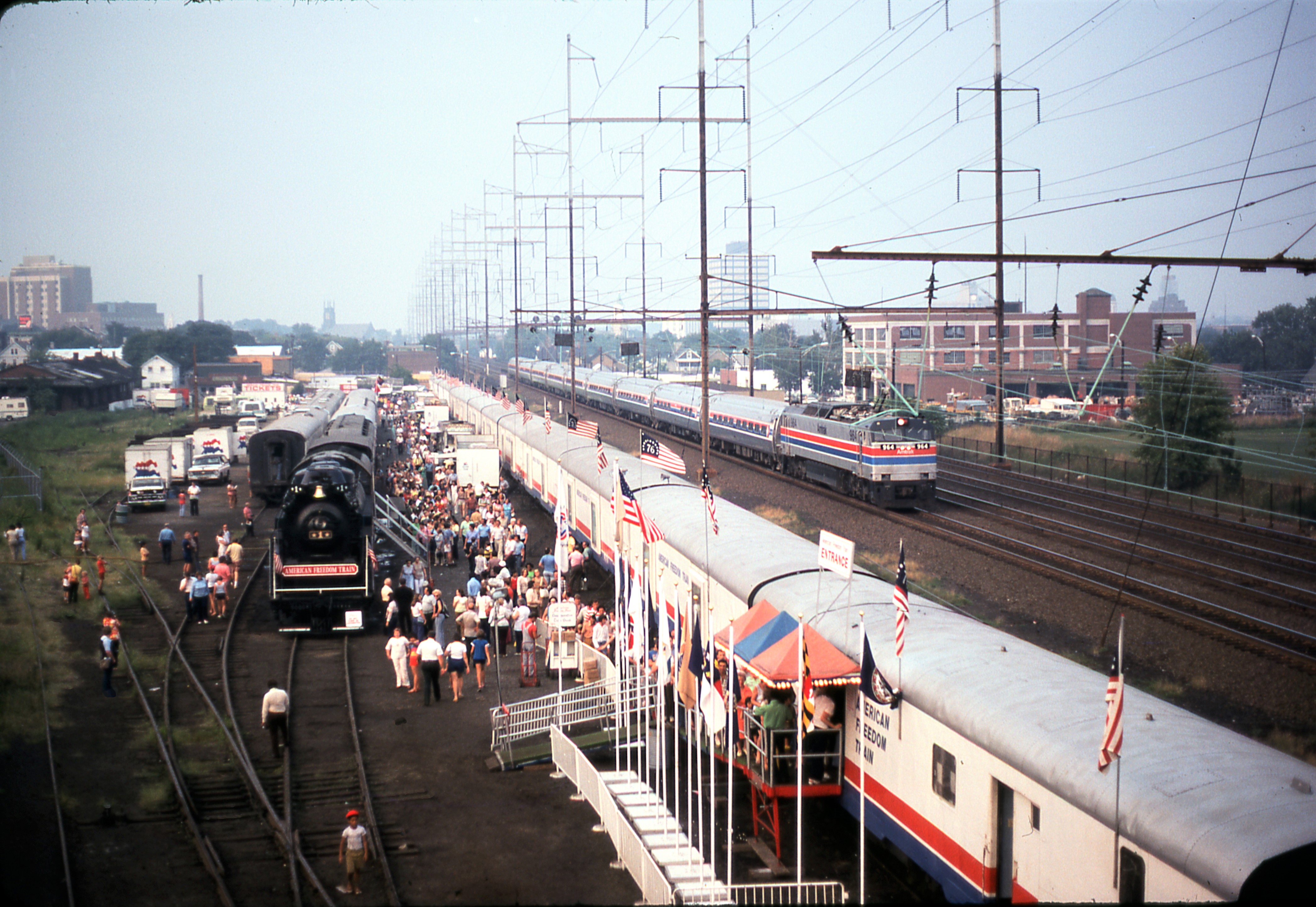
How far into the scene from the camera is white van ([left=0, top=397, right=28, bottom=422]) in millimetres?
→ 47344

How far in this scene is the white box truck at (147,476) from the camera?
1583 inches

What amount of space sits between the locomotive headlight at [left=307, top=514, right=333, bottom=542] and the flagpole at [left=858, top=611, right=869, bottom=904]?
44.3 ft

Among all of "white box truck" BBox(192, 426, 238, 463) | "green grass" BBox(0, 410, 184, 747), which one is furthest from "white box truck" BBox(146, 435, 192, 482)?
"green grass" BBox(0, 410, 184, 747)

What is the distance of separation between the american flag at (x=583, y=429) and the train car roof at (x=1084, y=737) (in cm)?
1768

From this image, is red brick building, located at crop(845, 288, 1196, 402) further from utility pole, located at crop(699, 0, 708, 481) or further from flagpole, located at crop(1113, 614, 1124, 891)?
flagpole, located at crop(1113, 614, 1124, 891)

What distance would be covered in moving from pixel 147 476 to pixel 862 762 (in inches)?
1494

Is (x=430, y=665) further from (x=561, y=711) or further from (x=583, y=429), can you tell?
(x=583, y=429)

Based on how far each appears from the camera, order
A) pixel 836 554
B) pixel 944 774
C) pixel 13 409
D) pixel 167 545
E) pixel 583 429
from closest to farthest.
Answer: pixel 944 774, pixel 836 554, pixel 167 545, pixel 583 429, pixel 13 409

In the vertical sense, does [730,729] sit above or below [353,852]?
above

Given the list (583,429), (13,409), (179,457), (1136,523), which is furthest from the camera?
(13,409)

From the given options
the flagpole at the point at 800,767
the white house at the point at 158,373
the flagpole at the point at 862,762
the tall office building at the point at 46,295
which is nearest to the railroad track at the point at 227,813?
the flagpole at the point at 800,767

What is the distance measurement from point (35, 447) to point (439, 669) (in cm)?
3774

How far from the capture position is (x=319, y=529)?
22188mm

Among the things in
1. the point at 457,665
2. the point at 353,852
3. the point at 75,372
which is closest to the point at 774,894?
the point at 353,852
